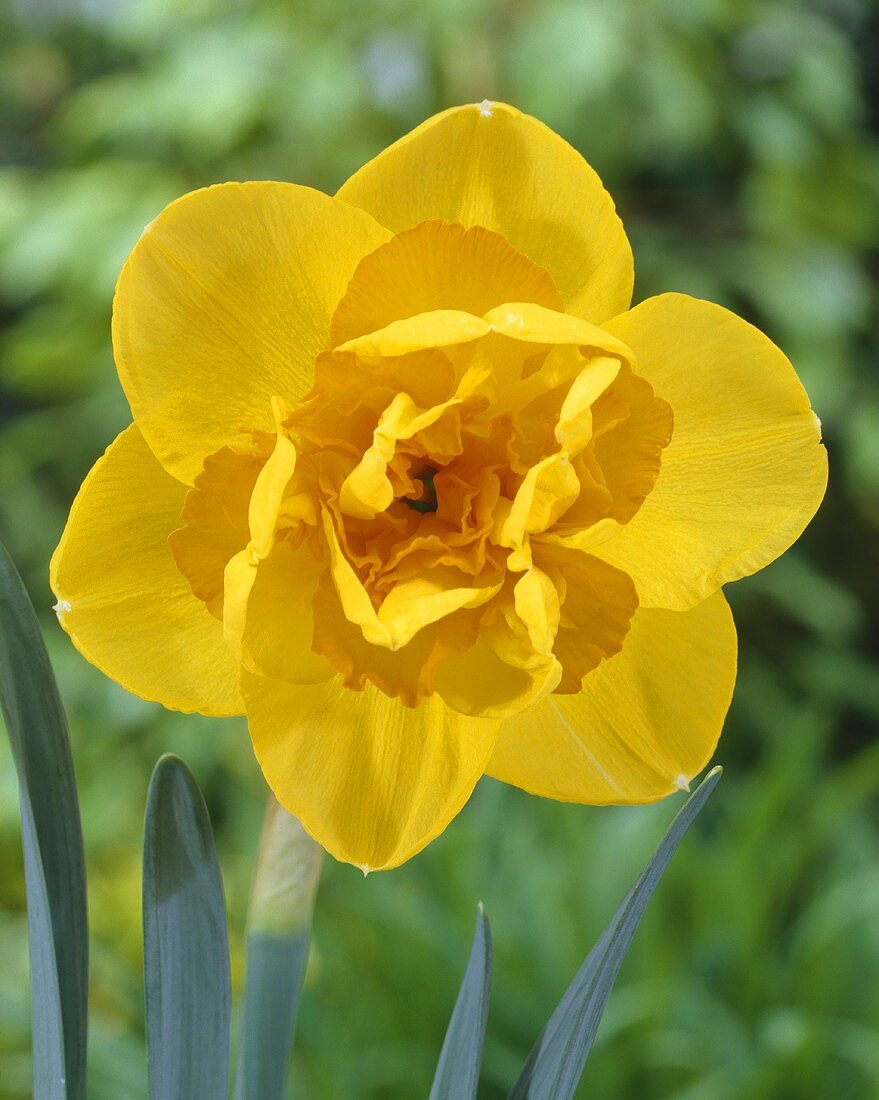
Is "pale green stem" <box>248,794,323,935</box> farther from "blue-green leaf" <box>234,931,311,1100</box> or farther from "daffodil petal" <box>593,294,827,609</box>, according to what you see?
"daffodil petal" <box>593,294,827,609</box>

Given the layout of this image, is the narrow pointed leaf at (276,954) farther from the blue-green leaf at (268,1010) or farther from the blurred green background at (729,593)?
the blurred green background at (729,593)

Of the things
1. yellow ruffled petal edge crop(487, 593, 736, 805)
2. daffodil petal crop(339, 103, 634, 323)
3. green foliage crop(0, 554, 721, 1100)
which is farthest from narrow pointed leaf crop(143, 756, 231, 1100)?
daffodil petal crop(339, 103, 634, 323)

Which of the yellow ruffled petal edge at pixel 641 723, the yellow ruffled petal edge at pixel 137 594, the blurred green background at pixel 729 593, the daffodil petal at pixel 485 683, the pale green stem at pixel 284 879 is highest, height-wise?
the yellow ruffled petal edge at pixel 137 594

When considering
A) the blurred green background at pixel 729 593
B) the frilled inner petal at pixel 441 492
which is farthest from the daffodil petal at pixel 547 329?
the blurred green background at pixel 729 593

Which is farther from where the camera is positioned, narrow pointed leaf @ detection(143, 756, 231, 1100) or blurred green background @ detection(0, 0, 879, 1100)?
blurred green background @ detection(0, 0, 879, 1100)

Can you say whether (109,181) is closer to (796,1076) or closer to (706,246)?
(706,246)

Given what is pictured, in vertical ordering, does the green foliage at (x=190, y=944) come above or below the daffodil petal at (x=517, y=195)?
below

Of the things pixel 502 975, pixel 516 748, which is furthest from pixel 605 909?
pixel 516 748
